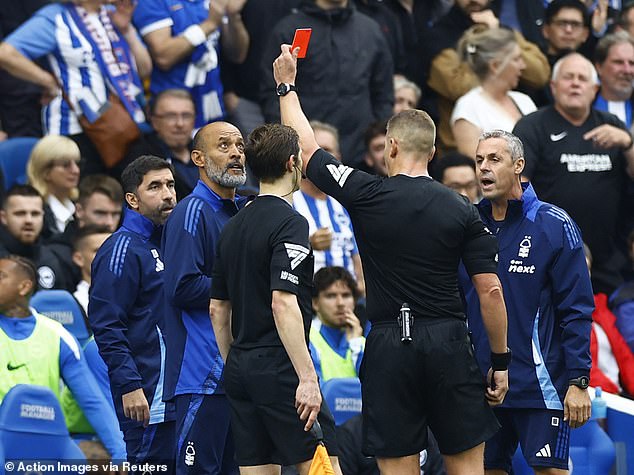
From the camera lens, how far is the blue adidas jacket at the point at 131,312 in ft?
26.2

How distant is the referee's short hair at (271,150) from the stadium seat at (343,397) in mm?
2574

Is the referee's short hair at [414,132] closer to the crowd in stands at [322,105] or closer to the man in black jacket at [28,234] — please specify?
the crowd in stands at [322,105]

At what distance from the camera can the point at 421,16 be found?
13258mm

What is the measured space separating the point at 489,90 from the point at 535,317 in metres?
4.54

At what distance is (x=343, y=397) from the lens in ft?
30.0

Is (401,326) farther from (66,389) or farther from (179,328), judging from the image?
(66,389)

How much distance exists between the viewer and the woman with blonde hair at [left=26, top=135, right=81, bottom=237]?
36.3 ft

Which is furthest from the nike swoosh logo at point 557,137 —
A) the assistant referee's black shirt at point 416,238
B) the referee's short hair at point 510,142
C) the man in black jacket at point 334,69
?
the assistant referee's black shirt at point 416,238

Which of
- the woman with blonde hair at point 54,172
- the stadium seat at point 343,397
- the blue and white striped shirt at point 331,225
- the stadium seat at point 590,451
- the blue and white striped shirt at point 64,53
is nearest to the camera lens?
the stadium seat at point 590,451

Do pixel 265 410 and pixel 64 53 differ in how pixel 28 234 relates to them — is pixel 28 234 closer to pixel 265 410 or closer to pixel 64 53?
pixel 64 53

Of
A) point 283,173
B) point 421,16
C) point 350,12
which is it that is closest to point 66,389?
point 283,173

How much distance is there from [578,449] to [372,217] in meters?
2.91

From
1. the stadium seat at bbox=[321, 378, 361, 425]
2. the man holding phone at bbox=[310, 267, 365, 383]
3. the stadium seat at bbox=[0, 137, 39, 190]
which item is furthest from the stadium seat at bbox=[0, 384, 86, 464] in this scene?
the stadium seat at bbox=[0, 137, 39, 190]

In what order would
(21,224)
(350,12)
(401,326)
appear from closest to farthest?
(401,326), (21,224), (350,12)
